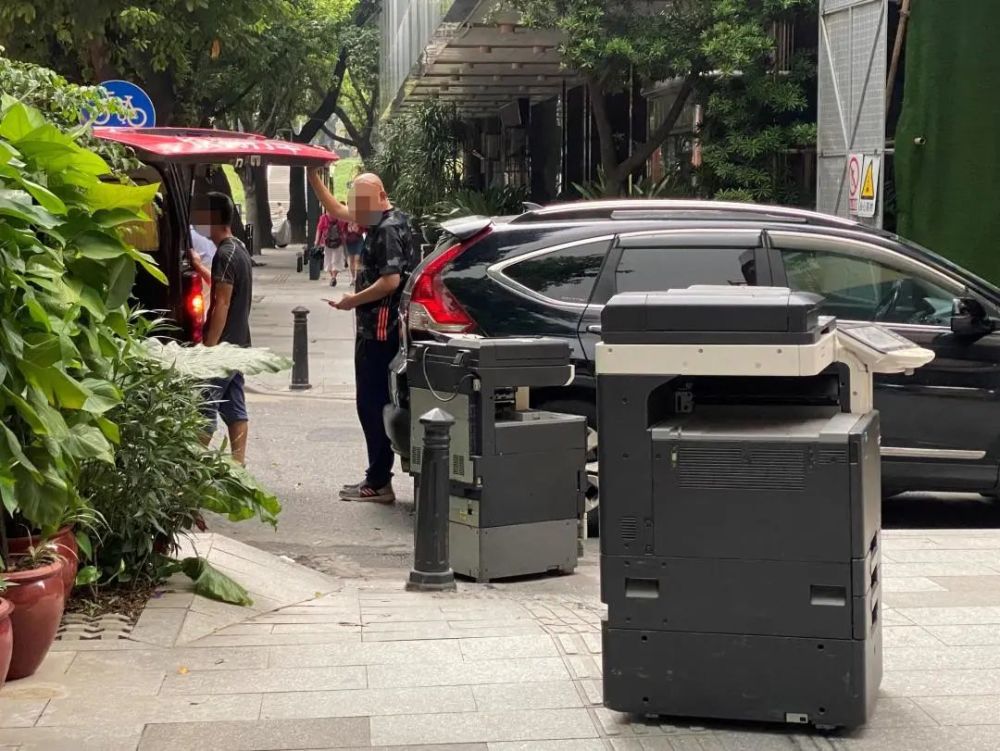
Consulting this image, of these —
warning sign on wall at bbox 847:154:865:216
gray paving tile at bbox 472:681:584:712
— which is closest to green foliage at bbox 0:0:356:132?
warning sign on wall at bbox 847:154:865:216

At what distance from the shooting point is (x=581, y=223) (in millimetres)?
8602

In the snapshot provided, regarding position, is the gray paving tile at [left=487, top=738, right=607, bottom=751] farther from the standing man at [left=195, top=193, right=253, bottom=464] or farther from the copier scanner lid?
the standing man at [left=195, top=193, right=253, bottom=464]

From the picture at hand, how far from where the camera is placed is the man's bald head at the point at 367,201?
31.1 ft

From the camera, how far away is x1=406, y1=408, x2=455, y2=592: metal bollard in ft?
22.6

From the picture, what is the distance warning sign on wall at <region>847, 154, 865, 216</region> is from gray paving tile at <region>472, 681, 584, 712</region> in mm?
10718

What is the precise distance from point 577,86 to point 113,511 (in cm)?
2218

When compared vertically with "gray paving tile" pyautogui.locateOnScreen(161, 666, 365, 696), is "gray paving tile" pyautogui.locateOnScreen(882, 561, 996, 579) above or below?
below

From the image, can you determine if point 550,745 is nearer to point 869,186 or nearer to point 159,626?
point 159,626

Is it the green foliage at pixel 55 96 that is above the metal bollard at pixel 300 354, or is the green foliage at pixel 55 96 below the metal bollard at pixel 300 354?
above

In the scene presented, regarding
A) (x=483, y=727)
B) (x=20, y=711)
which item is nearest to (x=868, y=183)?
(x=483, y=727)

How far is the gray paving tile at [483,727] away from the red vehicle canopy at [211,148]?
14.6 ft

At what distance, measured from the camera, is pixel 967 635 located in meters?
6.01

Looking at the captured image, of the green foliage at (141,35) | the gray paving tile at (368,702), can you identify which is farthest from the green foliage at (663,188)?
the gray paving tile at (368,702)

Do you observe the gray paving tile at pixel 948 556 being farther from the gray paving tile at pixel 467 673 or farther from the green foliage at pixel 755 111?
the green foliage at pixel 755 111
